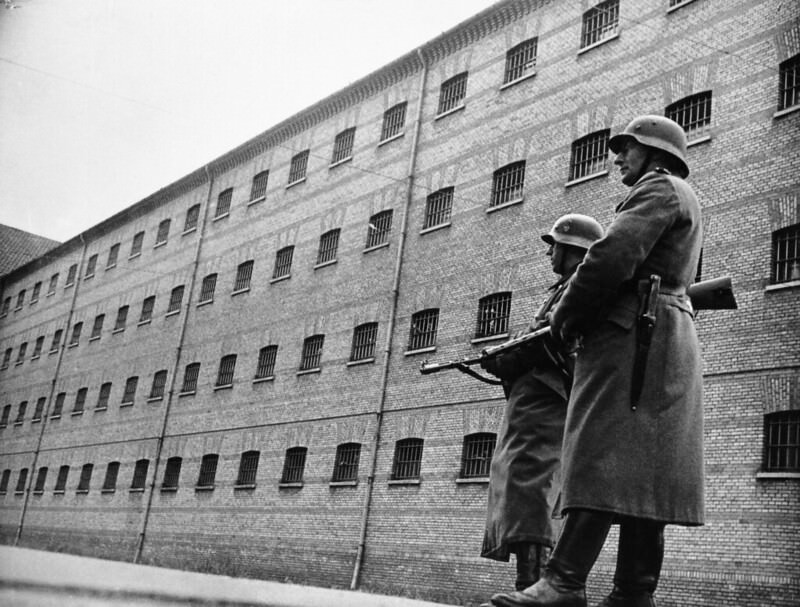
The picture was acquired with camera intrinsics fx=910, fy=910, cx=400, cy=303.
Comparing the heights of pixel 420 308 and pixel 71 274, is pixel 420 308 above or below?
below

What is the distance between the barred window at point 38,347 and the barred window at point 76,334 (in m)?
3.19

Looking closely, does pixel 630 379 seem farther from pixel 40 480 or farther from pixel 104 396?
pixel 40 480

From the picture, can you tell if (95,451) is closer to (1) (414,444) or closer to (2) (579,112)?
(1) (414,444)

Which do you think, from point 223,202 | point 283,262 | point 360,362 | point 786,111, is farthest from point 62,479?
point 786,111

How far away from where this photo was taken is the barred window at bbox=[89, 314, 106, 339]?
116 feet

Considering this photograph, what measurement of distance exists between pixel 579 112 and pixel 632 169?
46.8ft

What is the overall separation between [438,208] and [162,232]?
15.7 m

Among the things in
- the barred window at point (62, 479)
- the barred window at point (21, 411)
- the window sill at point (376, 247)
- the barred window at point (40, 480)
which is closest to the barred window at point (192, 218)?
the barred window at point (62, 479)

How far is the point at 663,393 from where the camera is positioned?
373 cm

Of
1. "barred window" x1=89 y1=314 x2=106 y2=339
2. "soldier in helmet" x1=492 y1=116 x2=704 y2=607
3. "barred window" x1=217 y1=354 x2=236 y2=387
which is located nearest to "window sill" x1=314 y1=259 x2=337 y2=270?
"barred window" x1=217 y1=354 x2=236 y2=387

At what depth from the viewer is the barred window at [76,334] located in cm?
3684

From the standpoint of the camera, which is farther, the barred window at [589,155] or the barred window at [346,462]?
the barred window at [346,462]

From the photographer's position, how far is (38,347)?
131ft

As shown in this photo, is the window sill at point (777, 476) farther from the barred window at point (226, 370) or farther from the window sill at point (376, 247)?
the barred window at point (226, 370)
